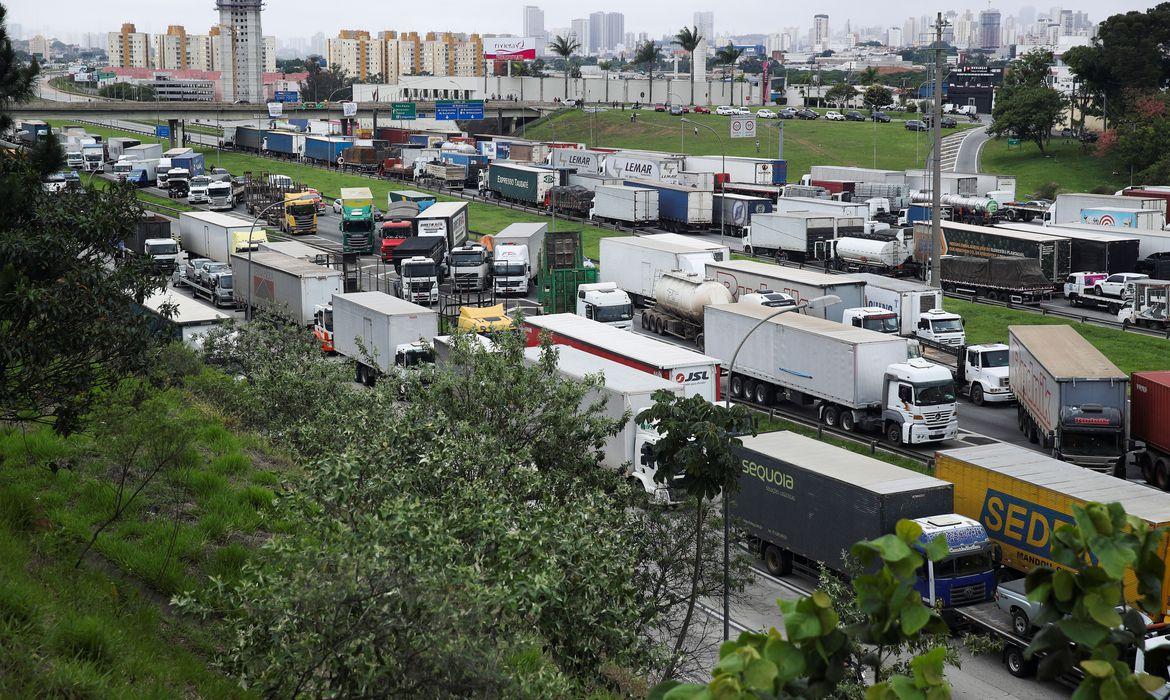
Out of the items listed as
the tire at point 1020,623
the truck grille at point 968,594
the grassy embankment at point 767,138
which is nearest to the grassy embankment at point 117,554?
the truck grille at point 968,594

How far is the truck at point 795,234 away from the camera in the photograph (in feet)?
211

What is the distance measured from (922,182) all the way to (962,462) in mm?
66757

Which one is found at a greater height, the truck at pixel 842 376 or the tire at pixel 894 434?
the truck at pixel 842 376

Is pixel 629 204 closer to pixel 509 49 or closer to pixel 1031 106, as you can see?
pixel 1031 106

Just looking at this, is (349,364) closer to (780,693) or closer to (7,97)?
(7,97)

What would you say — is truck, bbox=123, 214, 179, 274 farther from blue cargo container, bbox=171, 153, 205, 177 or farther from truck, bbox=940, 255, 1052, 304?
truck, bbox=940, 255, 1052, 304

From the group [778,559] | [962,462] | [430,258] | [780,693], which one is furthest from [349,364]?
[430,258]

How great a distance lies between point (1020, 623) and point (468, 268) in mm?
38759

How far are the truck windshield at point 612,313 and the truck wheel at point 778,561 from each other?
70.8ft

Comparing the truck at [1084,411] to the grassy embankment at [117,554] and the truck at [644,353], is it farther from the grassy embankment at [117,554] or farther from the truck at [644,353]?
the grassy embankment at [117,554]

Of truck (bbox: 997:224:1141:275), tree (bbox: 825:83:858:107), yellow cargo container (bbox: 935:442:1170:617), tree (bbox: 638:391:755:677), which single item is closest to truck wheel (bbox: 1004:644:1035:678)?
yellow cargo container (bbox: 935:442:1170:617)

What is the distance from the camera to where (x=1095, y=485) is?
73.0ft

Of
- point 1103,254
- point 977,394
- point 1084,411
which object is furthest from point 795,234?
point 1084,411

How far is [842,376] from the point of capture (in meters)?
34.4
